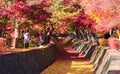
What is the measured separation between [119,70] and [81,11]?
31.8 meters

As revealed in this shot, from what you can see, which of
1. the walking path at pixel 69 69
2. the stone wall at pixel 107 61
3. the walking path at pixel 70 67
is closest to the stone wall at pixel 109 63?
the stone wall at pixel 107 61

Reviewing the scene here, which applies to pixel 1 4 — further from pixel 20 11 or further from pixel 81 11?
pixel 81 11

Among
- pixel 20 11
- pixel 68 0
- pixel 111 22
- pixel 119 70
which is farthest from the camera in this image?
pixel 68 0

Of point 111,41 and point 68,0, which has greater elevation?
point 68,0

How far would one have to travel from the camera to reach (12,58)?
17.0 m

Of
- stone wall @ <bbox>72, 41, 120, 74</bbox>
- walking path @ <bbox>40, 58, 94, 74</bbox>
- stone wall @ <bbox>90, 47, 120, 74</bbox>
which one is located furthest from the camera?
walking path @ <bbox>40, 58, 94, 74</bbox>

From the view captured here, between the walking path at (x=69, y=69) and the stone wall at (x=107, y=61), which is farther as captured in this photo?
the walking path at (x=69, y=69)

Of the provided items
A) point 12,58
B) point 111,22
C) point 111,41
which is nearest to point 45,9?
point 111,41

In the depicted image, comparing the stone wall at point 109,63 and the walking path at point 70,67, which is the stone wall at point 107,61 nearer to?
the stone wall at point 109,63

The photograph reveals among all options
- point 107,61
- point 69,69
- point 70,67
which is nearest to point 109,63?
point 107,61

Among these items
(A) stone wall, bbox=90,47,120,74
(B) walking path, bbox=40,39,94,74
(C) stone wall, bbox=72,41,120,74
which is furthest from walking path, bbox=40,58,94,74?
(A) stone wall, bbox=90,47,120,74

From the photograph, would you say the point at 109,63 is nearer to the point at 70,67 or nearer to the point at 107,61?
the point at 107,61

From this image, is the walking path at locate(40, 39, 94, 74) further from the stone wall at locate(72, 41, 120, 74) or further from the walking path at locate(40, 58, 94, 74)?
the stone wall at locate(72, 41, 120, 74)

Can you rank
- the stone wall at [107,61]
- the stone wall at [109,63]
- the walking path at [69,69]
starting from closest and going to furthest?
the stone wall at [109,63], the stone wall at [107,61], the walking path at [69,69]
